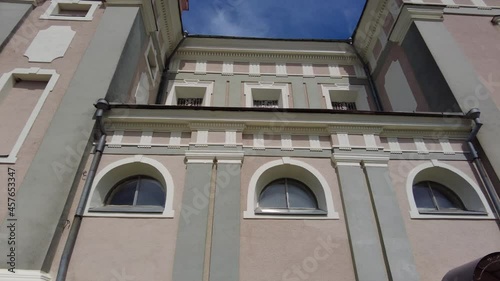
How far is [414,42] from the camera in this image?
11.8 meters

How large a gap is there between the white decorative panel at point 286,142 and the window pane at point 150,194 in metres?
3.17

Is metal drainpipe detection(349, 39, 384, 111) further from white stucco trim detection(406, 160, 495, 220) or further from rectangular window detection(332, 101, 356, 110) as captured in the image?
white stucco trim detection(406, 160, 495, 220)

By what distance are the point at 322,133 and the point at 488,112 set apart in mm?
4783

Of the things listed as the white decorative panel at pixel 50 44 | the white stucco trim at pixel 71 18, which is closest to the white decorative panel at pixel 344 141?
the white decorative panel at pixel 50 44

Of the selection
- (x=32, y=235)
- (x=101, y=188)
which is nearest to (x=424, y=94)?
(x=101, y=188)

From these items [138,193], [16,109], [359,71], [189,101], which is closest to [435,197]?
[138,193]

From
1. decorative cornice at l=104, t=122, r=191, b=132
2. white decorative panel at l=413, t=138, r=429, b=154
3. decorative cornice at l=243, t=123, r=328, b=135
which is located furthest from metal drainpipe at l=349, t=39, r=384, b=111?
decorative cornice at l=104, t=122, r=191, b=132

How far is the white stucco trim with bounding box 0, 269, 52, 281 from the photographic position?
20.0 feet

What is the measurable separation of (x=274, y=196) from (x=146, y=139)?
3498mm

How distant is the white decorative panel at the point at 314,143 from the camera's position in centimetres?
845

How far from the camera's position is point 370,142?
8.52 meters

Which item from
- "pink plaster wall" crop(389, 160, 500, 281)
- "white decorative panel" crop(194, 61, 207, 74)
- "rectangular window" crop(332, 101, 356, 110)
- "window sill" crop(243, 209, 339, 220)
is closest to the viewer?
"pink plaster wall" crop(389, 160, 500, 281)

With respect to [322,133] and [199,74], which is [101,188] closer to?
[322,133]

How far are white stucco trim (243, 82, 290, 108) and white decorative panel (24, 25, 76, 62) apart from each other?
661 cm
